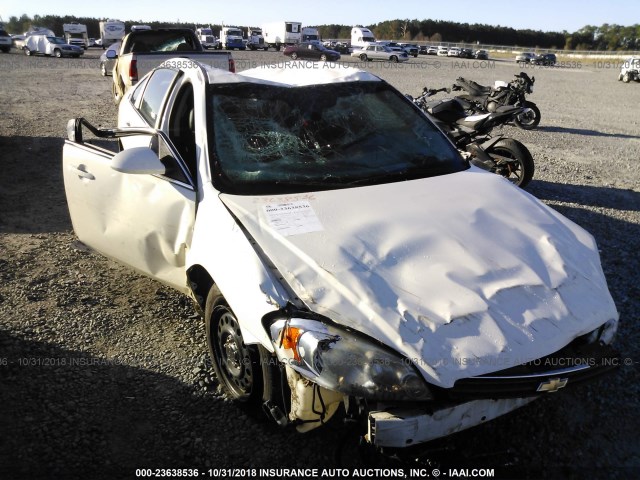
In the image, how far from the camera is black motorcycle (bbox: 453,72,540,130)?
10234mm

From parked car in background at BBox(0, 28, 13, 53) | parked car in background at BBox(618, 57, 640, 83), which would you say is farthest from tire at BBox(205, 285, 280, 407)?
parked car in background at BBox(0, 28, 13, 53)

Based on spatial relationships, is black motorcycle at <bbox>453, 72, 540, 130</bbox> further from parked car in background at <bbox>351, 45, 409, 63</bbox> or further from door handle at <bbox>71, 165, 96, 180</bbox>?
parked car in background at <bbox>351, 45, 409, 63</bbox>

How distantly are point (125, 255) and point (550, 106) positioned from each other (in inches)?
573

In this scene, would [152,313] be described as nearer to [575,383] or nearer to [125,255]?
[125,255]

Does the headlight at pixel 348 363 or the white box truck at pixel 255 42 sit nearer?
the headlight at pixel 348 363

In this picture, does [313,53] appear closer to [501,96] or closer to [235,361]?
[501,96]

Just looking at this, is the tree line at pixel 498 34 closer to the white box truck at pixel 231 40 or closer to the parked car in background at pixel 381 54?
the white box truck at pixel 231 40

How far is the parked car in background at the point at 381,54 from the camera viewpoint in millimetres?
36875

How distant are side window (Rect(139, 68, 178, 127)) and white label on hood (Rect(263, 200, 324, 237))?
1.51 m

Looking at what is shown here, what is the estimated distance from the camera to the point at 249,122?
3.17 meters

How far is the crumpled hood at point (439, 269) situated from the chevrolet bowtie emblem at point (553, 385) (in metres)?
0.11

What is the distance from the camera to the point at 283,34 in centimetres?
4806

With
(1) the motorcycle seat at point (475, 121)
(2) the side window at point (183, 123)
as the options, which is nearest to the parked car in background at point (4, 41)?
(1) the motorcycle seat at point (475, 121)

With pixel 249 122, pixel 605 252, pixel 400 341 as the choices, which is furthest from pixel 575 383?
pixel 605 252
